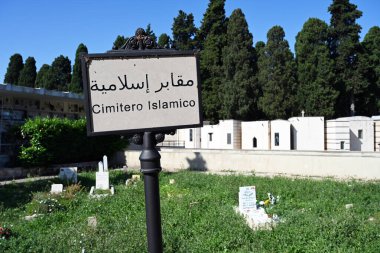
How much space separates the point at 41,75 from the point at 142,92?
58.3m

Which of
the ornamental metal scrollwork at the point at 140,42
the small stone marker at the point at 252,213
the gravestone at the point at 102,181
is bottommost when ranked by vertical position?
the gravestone at the point at 102,181

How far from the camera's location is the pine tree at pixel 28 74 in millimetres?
54000

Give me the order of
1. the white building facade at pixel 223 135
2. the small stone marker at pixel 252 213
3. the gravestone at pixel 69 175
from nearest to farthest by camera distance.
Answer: the small stone marker at pixel 252 213 < the gravestone at pixel 69 175 < the white building facade at pixel 223 135

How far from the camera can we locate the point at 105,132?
1.93m

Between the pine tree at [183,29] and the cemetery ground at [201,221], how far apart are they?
113 ft

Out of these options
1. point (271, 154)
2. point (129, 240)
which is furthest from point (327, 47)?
point (129, 240)

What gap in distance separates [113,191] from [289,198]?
22.0 ft

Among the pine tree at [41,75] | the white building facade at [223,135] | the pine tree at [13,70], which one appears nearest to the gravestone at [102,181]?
the white building facade at [223,135]

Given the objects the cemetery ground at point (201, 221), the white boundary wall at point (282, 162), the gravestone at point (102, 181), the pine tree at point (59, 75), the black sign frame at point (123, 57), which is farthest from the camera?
the pine tree at point (59, 75)

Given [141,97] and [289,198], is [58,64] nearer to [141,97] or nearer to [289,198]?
[289,198]

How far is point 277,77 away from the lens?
36969 mm

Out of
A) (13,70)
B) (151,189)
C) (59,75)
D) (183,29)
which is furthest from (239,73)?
(151,189)

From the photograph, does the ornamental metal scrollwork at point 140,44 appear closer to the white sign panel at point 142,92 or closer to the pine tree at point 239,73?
the white sign panel at point 142,92

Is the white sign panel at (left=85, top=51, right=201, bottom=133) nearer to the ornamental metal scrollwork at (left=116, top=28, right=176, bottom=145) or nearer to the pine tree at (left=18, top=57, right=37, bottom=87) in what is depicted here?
the ornamental metal scrollwork at (left=116, top=28, right=176, bottom=145)
